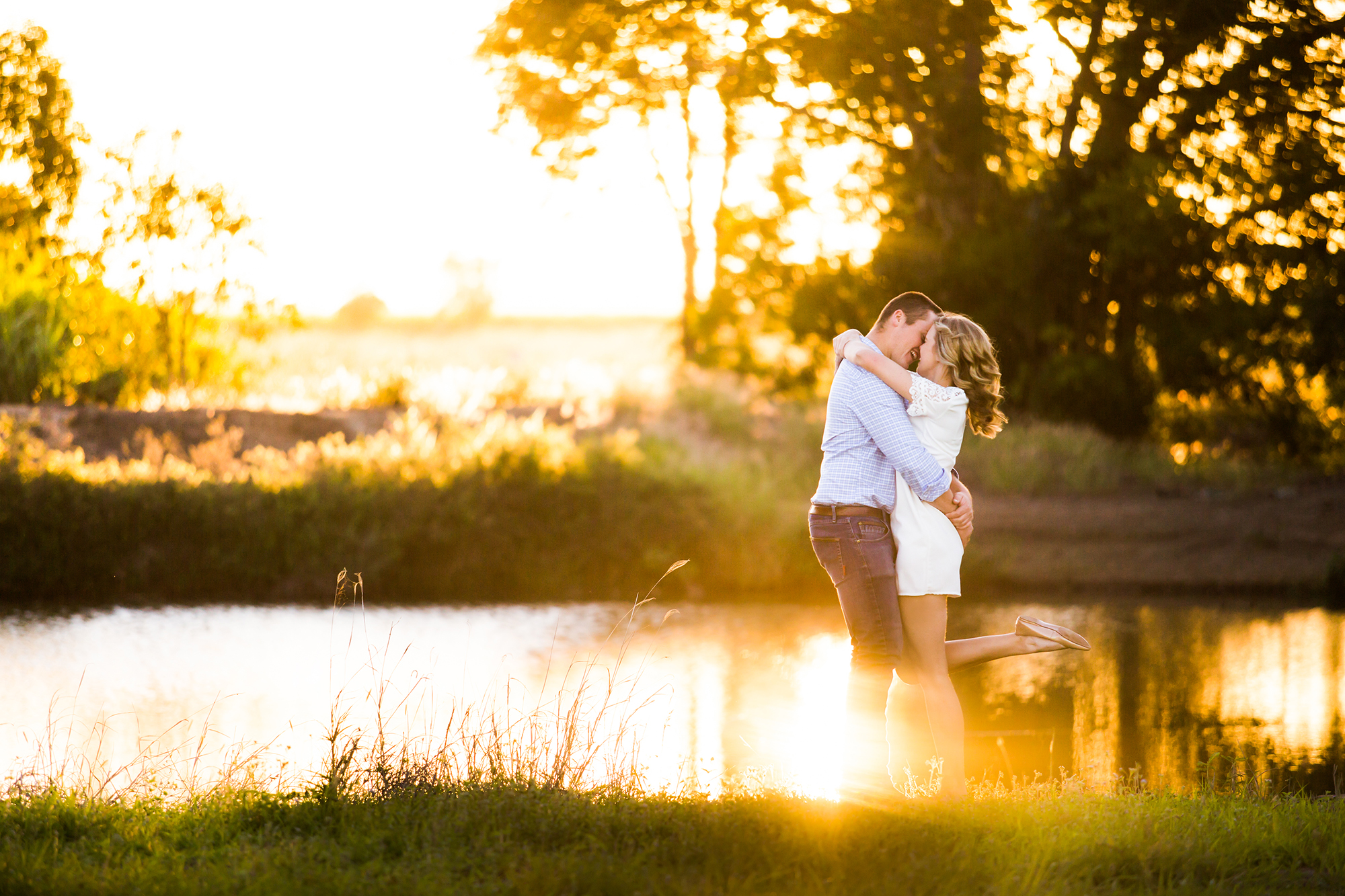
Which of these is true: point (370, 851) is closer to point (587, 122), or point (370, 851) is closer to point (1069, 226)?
point (1069, 226)

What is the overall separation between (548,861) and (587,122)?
21.3m

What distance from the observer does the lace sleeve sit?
4914 mm

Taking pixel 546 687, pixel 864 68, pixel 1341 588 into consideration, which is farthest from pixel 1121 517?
pixel 546 687

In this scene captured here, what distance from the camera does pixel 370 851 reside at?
4195 millimetres

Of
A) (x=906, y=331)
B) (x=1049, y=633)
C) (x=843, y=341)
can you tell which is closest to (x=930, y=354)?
(x=906, y=331)

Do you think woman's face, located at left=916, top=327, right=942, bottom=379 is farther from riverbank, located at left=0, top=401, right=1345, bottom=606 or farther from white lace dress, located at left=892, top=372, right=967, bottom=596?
riverbank, located at left=0, top=401, right=1345, bottom=606

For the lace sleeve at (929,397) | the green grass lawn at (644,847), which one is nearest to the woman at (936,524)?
the lace sleeve at (929,397)

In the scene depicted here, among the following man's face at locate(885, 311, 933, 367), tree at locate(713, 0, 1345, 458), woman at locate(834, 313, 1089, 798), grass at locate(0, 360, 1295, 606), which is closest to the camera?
woman at locate(834, 313, 1089, 798)

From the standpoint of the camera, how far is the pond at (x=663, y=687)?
6.57m

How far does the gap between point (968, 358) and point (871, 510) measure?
745 millimetres

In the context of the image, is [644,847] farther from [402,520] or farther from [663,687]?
[402,520]

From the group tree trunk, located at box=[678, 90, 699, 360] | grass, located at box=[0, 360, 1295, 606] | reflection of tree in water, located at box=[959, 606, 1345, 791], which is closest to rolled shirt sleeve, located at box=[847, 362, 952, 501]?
reflection of tree in water, located at box=[959, 606, 1345, 791]

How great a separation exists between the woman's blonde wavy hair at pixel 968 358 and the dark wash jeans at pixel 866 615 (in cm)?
64

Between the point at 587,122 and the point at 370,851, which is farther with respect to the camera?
the point at 587,122
